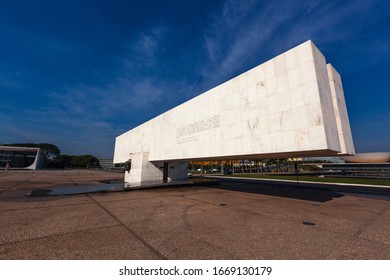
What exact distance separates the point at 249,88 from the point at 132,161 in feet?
75.0

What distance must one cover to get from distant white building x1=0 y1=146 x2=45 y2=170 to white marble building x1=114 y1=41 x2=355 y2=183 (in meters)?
110

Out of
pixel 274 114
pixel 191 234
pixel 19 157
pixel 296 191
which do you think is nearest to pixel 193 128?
pixel 274 114

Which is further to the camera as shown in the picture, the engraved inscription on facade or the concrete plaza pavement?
the engraved inscription on facade

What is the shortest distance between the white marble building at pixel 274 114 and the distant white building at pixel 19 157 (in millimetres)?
110054

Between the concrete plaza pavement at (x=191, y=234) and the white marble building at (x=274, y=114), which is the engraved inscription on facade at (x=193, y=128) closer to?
the white marble building at (x=274, y=114)

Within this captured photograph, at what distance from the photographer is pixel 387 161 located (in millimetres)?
73312

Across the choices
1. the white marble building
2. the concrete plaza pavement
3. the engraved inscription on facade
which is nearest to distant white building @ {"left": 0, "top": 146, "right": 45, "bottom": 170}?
the engraved inscription on facade

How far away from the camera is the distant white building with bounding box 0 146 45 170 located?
3762 inches

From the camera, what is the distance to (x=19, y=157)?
344ft

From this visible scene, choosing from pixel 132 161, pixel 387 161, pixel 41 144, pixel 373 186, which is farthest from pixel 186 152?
pixel 41 144

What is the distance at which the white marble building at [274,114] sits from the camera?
1175 centimetres

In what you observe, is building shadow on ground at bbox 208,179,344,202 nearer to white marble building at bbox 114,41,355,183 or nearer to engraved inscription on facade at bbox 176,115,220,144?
white marble building at bbox 114,41,355,183

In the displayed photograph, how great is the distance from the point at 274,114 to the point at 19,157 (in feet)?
461

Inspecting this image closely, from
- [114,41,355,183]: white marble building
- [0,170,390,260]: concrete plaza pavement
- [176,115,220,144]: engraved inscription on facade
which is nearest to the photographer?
[0,170,390,260]: concrete plaza pavement
